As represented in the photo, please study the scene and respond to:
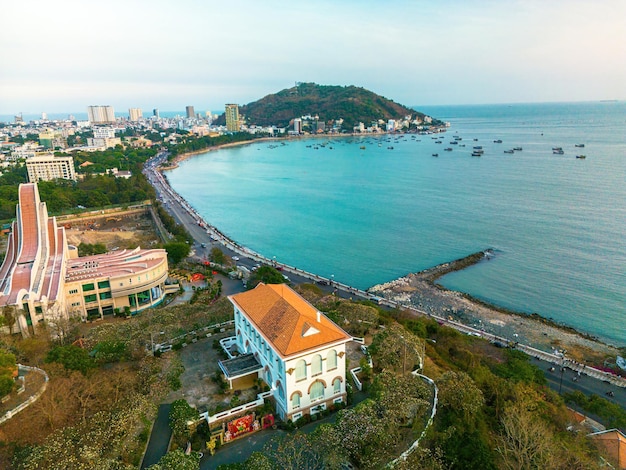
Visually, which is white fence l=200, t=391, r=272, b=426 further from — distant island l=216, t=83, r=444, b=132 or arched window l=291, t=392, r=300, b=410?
distant island l=216, t=83, r=444, b=132

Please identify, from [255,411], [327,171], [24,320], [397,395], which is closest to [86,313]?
[24,320]

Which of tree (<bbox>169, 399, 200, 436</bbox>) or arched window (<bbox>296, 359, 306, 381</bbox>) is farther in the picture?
arched window (<bbox>296, 359, 306, 381</bbox>)

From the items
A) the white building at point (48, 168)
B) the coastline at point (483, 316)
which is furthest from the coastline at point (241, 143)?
the coastline at point (483, 316)

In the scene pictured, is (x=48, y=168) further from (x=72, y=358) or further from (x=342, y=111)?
(x=342, y=111)

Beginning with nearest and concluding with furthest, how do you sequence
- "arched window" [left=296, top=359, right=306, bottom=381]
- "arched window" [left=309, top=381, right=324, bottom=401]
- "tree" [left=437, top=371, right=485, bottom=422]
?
"tree" [left=437, top=371, right=485, bottom=422] → "arched window" [left=296, top=359, right=306, bottom=381] → "arched window" [left=309, top=381, right=324, bottom=401]

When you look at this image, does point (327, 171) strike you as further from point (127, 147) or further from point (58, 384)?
point (58, 384)

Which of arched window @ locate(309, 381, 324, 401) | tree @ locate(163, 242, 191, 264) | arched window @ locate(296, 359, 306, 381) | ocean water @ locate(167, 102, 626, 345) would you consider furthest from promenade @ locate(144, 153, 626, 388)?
arched window @ locate(296, 359, 306, 381)

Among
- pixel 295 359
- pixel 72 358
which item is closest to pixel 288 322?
pixel 295 359
